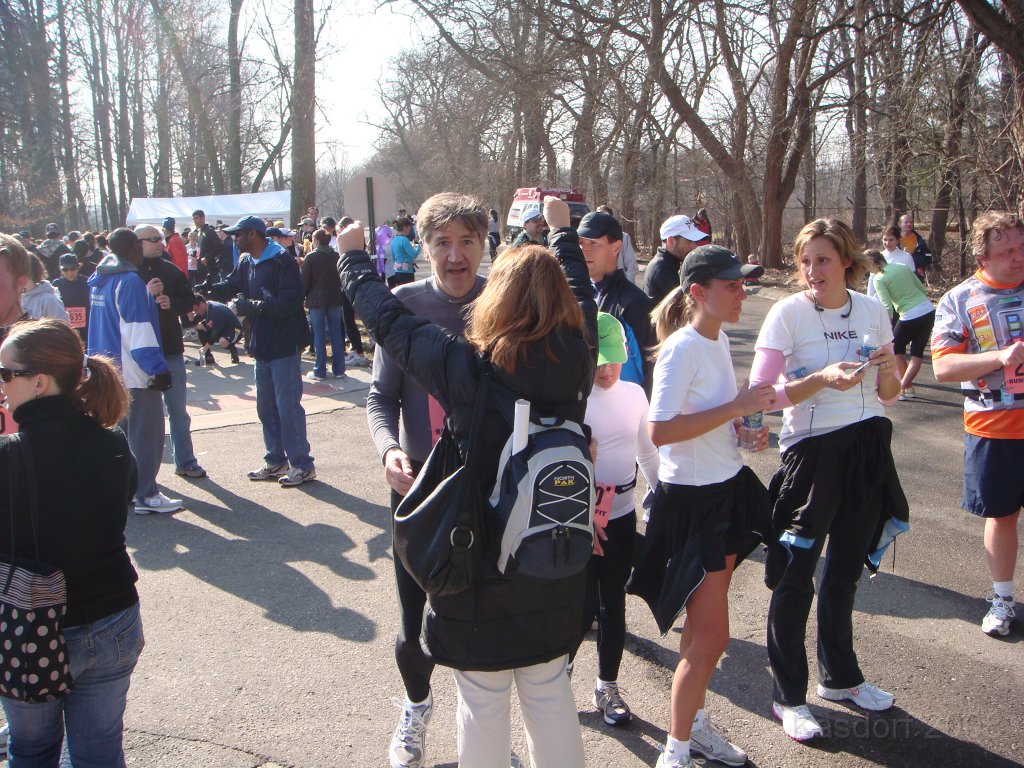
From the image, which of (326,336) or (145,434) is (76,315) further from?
(326,336)

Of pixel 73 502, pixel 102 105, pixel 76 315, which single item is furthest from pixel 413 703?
pixel 102 105

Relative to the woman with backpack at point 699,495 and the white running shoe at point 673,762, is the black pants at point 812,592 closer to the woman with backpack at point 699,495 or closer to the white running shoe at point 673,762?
the woman with backpack at point 699,495

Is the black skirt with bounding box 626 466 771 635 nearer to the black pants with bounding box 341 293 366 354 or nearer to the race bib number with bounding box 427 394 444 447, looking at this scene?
the race bib number with bounding box 427 394 444 447

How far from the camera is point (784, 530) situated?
3168 mm

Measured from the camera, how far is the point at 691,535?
2.88m

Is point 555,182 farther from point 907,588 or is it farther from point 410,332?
point 410,332

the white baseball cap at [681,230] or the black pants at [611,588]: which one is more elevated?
the white baseball cap at [681,230]

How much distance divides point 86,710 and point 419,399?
1.34 m

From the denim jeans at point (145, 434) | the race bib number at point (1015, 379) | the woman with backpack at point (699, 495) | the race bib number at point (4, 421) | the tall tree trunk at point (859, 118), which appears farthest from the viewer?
the tall tree trunk at point (859, 118)

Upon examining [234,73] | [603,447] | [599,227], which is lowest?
[603,447]

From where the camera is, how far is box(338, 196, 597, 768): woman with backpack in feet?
6.97

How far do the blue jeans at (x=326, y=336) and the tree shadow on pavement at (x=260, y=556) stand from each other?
451 cm

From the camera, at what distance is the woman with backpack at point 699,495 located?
280 cm

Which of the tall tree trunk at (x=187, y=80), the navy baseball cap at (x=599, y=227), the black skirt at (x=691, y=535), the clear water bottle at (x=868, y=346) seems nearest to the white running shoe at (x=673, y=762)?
the black skirt at (x=691, y=535)
